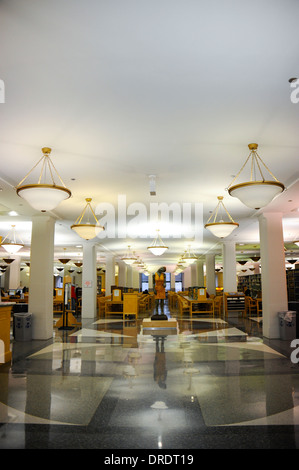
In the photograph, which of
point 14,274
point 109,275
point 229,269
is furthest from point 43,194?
point 14,274

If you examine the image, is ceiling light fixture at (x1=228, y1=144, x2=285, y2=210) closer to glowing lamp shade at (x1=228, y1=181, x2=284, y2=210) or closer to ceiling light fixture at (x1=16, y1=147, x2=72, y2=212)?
glowing lamp shade at (x1=228, y1=181, x2=284, y2=210)

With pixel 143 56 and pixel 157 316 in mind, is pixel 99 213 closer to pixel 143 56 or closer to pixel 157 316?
pixel 157 316

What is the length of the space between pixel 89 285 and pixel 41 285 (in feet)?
22.2

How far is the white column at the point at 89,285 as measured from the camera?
17156 mm

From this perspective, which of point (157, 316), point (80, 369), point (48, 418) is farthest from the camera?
point (157, 316)

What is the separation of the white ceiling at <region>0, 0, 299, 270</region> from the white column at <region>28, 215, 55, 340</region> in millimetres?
3376

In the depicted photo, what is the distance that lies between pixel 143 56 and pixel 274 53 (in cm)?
134

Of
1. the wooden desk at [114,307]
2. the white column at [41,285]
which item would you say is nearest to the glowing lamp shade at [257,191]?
the white column at [41,285]

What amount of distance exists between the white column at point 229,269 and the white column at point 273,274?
6.85 m

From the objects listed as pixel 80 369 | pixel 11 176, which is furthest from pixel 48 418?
pixel 11 176

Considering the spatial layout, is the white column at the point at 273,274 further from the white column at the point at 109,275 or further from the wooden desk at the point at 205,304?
the white column at the point at 109,275

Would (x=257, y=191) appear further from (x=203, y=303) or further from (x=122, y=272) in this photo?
(x=122, y=272)

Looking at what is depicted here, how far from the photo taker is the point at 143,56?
11.8ft

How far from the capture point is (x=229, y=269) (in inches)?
695
